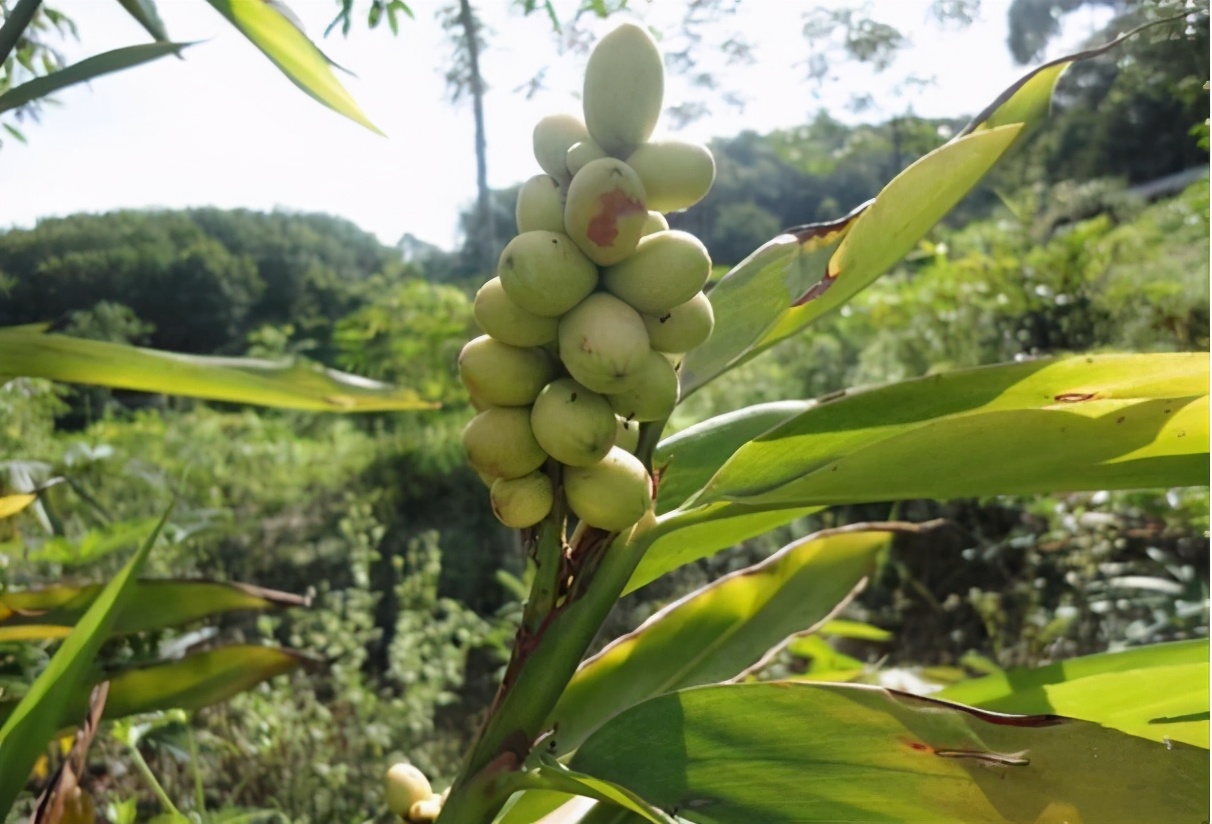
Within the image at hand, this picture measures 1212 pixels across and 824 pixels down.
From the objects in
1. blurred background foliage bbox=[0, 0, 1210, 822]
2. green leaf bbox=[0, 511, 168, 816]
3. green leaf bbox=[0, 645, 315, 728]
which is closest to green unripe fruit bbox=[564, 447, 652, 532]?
green leaf bbox=[0, 511, 168, 816]

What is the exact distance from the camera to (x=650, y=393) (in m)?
0.40

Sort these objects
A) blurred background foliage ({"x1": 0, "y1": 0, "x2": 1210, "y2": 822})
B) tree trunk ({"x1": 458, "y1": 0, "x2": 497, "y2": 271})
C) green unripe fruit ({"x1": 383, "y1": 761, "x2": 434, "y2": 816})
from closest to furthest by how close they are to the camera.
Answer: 1. green unripe fruit ({"x1": 383, "y1": 761, "x2": 434, "y2": 816})
2. blurred background foliage ({"x1": 0, "y1": 0, "x2": 1210, "y2": 822})
3. tree trunk ({"x1": 458, "y1": 0, "x2": 497, "y2": 271})

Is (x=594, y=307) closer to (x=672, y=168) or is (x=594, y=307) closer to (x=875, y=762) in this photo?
(x=672, y=168)

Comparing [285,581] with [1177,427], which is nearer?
[1177,427]

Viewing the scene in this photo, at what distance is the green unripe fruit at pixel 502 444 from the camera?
15.1 inches

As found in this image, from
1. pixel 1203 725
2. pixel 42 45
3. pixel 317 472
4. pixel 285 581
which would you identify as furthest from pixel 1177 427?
pixel 317 472

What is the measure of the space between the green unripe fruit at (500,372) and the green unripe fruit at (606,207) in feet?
0.21

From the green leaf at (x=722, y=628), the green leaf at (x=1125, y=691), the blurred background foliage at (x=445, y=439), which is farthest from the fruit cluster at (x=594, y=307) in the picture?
the blurred background foliage at (x=445, y=439)

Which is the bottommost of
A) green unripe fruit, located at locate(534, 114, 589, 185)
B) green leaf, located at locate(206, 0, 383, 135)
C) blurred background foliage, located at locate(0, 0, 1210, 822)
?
blurred background foliage, located at locate(0, 0, 1210, 822)

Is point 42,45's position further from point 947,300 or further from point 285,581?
point 947,300

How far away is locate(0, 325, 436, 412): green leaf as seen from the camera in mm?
568

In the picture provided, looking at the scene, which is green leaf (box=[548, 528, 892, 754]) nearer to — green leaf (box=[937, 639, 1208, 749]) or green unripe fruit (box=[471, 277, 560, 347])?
green leaf (box=[937, 639, 1208, 749])

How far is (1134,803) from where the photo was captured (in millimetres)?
337

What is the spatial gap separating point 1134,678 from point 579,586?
1.19ft
